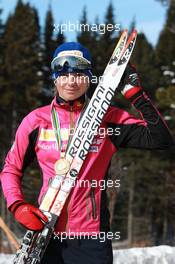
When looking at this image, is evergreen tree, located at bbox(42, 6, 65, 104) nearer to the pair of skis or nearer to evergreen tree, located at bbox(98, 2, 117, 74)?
evergreen tree, located at bbox(98, 2, 117, 74)

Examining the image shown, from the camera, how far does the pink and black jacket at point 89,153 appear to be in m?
2.85

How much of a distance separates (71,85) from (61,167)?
0.44m

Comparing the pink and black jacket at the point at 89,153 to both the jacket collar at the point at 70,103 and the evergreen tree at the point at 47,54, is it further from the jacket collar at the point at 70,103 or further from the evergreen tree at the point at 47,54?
the evergreen tree at the point at 47,54

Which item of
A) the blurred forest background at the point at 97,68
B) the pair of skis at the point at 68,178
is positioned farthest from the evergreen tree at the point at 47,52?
the pair of skis at the point at 68,178

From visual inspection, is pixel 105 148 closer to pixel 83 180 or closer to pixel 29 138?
pixel 83 180

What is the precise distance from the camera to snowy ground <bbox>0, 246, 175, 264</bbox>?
6008mm

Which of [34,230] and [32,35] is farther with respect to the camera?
[32,35]

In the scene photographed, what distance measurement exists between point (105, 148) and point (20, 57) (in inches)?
1332

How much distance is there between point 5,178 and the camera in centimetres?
291

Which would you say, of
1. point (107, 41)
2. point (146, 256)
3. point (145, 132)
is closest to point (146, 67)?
point (107, 41)

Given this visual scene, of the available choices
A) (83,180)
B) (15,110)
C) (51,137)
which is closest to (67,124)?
(51,137)

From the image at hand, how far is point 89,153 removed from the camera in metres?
2.97

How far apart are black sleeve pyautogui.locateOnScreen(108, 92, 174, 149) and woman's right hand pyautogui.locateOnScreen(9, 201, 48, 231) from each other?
55 centimetres

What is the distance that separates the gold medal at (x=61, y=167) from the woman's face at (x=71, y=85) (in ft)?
1.10
